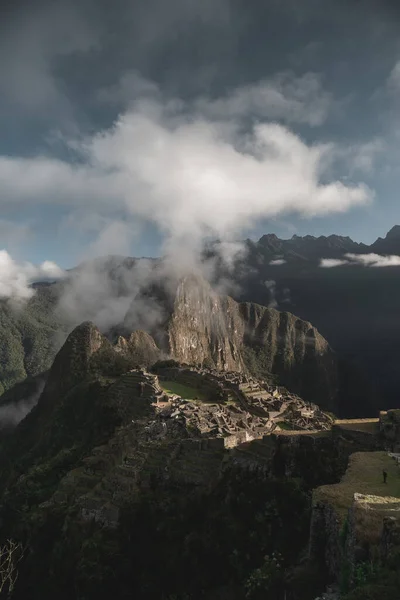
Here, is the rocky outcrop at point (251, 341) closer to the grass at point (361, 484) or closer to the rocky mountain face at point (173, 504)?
the rocky mountain face at point (173, 504)

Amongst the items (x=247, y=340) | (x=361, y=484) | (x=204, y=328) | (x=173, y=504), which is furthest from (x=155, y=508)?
(x=247, y=340)

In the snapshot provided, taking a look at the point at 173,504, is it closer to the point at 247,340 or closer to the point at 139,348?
the point at 139,348

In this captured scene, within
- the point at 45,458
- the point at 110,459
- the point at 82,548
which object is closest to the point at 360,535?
the point at 82,548

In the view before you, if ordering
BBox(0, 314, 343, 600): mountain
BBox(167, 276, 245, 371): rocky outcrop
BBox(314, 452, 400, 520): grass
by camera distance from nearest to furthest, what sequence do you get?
BBox(314, 452, 400, 520): grass → BBox(0, 314, 343, 600): mountain → BBox(167, 276, 245, 371): rocky outcrop

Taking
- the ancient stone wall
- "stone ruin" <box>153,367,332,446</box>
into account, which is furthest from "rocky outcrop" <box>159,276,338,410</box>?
the ancient stone wall

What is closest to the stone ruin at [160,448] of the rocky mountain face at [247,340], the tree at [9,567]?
the tree at [9,567]

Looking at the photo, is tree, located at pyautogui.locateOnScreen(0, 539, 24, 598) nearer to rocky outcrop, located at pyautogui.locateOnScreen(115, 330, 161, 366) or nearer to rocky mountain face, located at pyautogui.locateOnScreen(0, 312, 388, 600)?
rocky mountain face, located at pyautogui.locateOnScreen(0, 312, 388, 600)

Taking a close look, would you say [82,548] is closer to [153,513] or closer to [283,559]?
[153,513]
